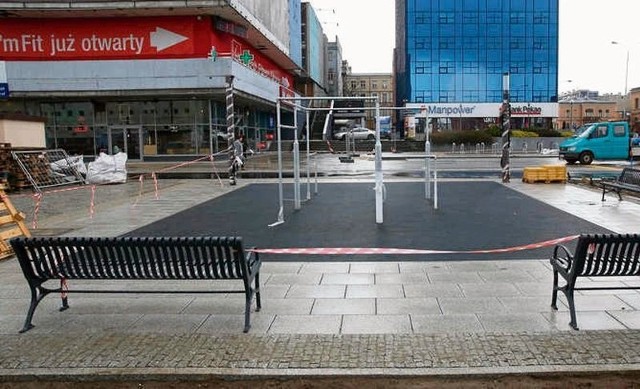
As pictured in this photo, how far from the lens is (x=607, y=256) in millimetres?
5508

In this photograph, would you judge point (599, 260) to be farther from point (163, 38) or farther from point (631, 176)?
Answer: point (163, 38)

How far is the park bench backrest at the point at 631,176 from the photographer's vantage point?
46.5 feet

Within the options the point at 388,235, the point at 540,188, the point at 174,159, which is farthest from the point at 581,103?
the point at 388,235

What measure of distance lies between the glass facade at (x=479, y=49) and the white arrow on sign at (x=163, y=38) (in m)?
45.6

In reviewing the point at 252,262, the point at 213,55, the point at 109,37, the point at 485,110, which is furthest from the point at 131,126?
the point at 485,110

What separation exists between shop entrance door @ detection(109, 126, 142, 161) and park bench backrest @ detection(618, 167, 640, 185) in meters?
29.7

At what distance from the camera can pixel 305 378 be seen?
4508 mm

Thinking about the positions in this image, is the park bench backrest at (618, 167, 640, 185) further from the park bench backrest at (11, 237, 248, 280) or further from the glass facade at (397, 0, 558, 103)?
the glass facade at (397, 0, 558, 103)

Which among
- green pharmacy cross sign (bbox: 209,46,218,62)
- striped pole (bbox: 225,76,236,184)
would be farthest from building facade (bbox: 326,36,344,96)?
striped pole (bbox: 225,76,236,184)

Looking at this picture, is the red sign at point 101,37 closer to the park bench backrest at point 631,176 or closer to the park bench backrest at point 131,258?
the park bench backrest at point 631,176

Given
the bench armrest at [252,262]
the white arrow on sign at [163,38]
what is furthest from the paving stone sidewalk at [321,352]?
the white arrow on sign at [163,38]

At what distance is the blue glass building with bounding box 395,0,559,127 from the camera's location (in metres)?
74.2

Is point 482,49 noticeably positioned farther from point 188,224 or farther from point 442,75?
point 188,224

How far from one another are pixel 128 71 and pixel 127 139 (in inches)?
200
